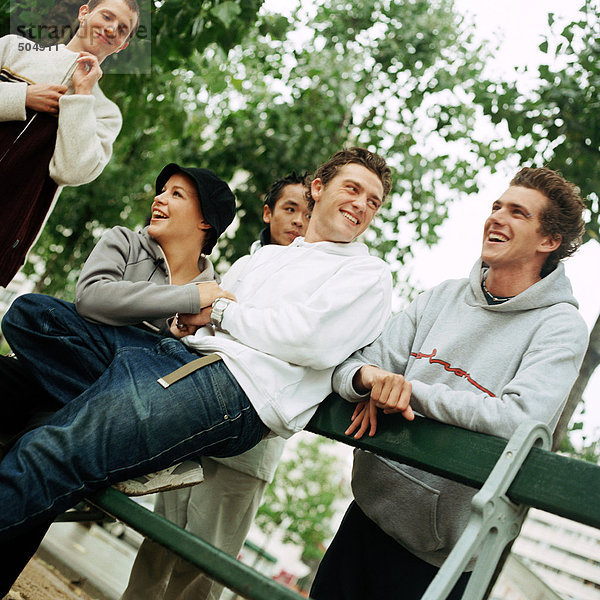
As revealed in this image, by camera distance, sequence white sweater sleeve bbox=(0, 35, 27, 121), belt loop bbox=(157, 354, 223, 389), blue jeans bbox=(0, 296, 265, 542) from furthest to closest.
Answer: white sweater sleeve bbox=(0, 35, 27, 121) → belt loop bbox=(157, 354, 223, 389) → blue jeans bbox=(0, 296, 265, 542)

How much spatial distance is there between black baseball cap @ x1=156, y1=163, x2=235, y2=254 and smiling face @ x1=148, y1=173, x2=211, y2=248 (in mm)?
30

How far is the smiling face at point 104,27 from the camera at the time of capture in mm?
3184

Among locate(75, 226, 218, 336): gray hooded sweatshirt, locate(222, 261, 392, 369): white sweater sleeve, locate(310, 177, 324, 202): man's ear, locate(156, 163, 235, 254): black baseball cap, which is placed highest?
locate(310, 177, 324, 202): man's ear

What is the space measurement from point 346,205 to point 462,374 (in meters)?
0.77

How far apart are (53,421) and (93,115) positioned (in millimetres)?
1587

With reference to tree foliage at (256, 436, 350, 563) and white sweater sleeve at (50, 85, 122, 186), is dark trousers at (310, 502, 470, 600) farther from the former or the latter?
tree foliage at (256, 436, 350, 563)

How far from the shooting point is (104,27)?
3191 millimetres

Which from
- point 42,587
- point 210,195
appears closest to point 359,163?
point 210,195

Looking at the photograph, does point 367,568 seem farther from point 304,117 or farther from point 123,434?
point 304,117

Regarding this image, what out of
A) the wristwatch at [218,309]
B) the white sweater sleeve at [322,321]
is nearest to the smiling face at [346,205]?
the white sweater sleeve at [322,321]

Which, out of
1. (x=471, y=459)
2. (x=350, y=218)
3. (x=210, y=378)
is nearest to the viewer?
(x=471, y=459)

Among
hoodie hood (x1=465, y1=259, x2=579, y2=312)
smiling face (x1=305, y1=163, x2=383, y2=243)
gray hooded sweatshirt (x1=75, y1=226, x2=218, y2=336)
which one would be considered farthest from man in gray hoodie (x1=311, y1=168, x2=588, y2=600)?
gray hooded sweatshirt (x1=75, y1=226, x2=218, y2=336)

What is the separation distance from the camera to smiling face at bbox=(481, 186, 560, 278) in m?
2.25

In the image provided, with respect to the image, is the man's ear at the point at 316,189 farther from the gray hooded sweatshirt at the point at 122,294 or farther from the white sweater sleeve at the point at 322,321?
the gray hooded sweatshirt at the point at 122,294
